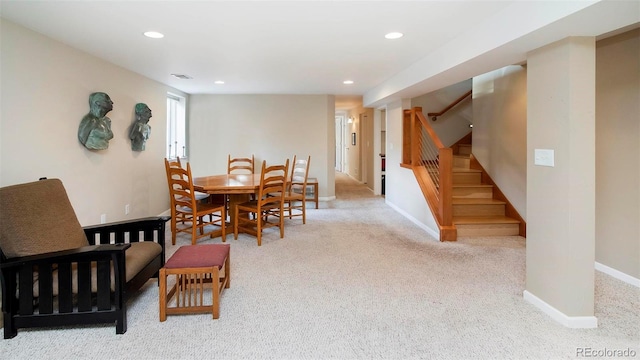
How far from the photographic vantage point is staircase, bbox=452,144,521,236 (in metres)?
4.43

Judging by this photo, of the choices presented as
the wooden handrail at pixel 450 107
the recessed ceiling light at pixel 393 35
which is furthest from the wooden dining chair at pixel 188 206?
the wooden handrail at pixel 450 107

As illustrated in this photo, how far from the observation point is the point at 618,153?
3.03m

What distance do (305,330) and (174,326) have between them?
835 mm

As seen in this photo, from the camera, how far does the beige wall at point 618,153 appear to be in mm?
2893

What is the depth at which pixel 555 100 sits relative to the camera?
2.23 meters

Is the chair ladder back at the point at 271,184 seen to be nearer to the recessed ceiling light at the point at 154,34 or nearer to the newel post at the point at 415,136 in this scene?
the recessed ceiling light at the point at 154,34

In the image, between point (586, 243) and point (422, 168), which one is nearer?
point (586, 243)

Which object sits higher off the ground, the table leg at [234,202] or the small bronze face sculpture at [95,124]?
the small bronze face sculpture at [95,124]

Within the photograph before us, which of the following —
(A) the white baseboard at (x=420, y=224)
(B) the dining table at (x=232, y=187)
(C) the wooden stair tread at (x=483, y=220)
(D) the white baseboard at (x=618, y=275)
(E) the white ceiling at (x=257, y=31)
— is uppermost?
A: (E) the white ceiling at (x=257, y=31)

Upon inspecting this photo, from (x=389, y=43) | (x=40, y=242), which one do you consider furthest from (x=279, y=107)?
(x=40, y=242)

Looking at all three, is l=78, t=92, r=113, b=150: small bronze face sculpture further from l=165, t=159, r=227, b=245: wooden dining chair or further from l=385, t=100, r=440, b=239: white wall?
l=385, t=100, r=440, b=239: white wall

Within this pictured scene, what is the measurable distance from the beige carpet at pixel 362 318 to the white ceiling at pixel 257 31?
79.7 inches

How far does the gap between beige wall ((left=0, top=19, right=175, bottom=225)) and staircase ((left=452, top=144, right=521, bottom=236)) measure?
4.14 meters

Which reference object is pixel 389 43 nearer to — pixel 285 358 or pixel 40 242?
pixel 285 358
